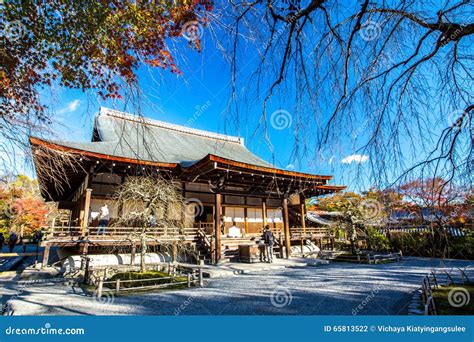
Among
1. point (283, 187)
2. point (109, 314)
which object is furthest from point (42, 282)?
point (283, 187)

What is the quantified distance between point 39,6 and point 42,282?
A: 23.8 ft

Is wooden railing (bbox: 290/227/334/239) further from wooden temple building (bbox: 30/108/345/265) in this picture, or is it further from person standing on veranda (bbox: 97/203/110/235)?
person standing on veranda (bbox: 97/203/110/235)

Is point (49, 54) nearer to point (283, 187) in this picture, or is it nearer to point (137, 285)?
point (137, 285)

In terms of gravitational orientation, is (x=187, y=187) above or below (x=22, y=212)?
above

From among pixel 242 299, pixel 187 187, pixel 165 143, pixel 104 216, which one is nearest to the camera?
pixel 242 299

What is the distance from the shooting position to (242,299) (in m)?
5.39

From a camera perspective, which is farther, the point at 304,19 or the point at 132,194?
the point at 132,194

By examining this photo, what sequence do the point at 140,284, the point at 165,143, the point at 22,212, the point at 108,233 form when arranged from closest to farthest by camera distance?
the point at 140,284 < the point at 108,233 < the point at 165,143 < the point at 22,212

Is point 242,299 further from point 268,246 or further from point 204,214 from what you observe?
point 204,214

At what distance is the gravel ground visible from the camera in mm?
4566

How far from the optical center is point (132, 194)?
324 inches

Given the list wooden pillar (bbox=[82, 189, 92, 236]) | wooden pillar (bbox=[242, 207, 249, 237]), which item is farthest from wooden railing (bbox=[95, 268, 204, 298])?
wooden pillar (bbox=[242, 207, 249, 237])

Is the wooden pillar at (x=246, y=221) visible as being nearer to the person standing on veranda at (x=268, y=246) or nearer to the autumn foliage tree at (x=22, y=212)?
the person standing on veranda at (x=268, y=246)

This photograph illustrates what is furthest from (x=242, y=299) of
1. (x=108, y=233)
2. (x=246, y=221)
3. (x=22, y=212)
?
(x=22, y=212)
